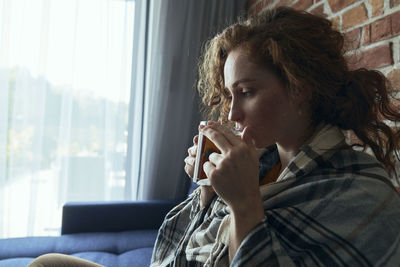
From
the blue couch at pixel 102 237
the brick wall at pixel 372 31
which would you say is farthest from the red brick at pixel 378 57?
the blue couch at pixel 102 237

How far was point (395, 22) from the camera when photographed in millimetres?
1024

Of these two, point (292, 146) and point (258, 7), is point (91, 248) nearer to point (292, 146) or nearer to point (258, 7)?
point (292, 146)

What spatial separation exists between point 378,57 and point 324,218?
0.80m

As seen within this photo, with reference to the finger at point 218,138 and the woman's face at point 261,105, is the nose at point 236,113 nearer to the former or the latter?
the woman's face at point 261,105

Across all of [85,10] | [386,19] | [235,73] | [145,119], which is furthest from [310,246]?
[85,10]

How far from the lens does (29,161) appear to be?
81.5 inches

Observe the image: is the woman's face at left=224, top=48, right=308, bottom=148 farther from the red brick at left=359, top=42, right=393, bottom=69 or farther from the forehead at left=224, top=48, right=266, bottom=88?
the red brick at left=359, top=42, right=393, bottom=69

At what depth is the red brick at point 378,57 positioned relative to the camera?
3.49ft

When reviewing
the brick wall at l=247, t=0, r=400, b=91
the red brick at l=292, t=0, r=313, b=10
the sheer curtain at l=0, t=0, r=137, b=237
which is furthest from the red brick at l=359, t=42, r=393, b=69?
the sheer curtain at l=0, t=0, r=137, b=237

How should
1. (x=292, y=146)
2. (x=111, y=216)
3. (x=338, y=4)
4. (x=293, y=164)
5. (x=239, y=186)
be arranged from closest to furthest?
(x=239, y=186) → (x=293, y=164) → (x=292, y=146) → (x=338, y=4) → (x=111, y=216)

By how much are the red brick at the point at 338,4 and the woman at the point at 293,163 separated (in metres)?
0.55

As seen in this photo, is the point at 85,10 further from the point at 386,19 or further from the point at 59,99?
the point at 386,19

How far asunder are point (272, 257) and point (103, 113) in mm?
1910

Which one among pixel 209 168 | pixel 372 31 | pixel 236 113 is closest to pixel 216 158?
pixel 209 168
